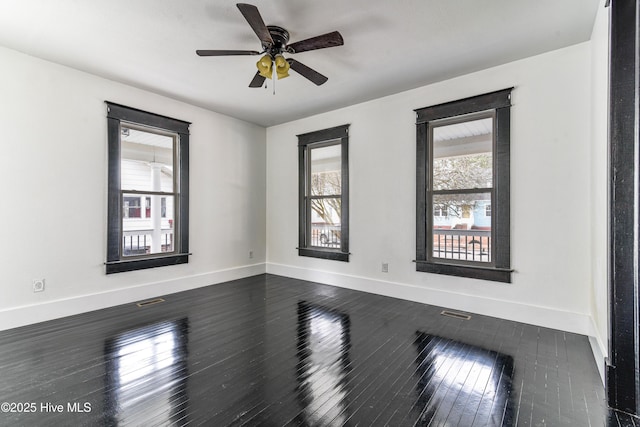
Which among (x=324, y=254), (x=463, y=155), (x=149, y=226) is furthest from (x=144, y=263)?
A: (x=463, y=155)

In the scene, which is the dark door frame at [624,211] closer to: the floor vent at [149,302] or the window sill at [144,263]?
the floor vent at [149,302]

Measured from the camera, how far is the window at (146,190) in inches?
150

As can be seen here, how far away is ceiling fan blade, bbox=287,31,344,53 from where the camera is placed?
95.4 inches

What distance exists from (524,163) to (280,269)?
413 cm

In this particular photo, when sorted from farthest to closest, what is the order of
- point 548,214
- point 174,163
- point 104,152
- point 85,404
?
point 174,163 → point 104,152 → point 548,214 → point 85,404

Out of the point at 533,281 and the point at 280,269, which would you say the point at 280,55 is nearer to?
the point at 533,281

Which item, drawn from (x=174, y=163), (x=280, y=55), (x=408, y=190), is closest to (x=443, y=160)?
(x=408, y=190)

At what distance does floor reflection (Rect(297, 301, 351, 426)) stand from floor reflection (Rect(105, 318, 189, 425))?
75cm

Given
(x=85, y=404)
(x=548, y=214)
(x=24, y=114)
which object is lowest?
(x=85, y=404)

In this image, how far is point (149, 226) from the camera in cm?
449

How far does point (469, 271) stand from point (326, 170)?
9.00 ft

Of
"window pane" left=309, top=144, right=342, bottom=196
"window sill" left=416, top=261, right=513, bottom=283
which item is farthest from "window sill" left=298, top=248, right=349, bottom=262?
"window sill" left=416, top=261, right=513, bottom=283

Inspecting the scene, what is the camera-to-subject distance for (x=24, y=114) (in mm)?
3170

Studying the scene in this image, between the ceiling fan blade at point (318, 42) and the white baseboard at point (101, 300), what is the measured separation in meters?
3.58
